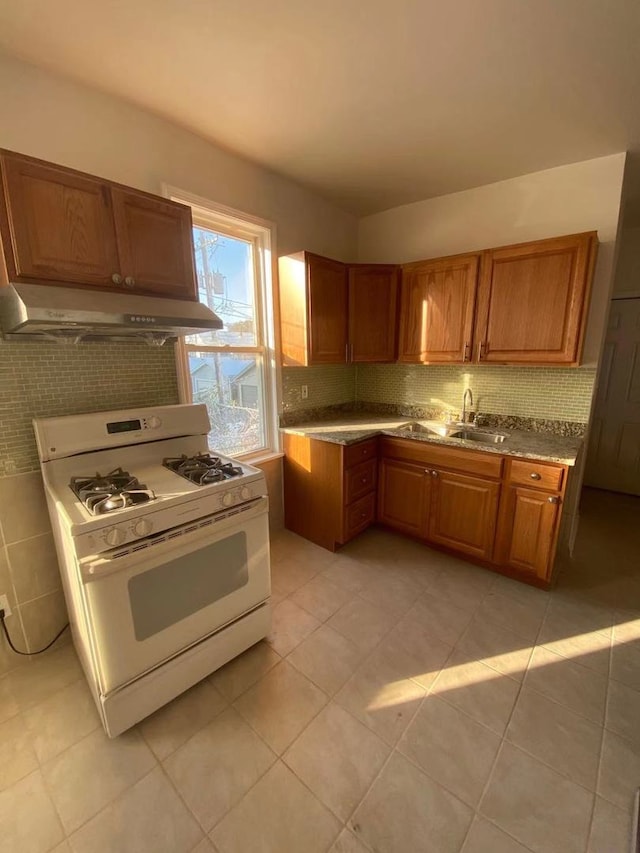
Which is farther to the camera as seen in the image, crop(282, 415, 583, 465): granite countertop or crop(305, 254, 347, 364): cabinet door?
crop(305, 254, 347, 364): cabinet door

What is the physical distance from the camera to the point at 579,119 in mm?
1827

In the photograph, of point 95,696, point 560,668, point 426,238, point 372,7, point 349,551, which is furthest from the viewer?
point 426,238

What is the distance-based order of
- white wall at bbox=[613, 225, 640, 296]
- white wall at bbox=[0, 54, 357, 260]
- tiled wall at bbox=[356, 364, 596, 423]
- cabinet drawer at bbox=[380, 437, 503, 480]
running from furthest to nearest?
white wall at bbox=[613, 225, 640, 296]
tiled wall at bbox=[356, 364, 596, 423]
cabinet drawer at bbox=[380, 437, 503, 480]
white wall at bbox=[0, 54, 357, 260]

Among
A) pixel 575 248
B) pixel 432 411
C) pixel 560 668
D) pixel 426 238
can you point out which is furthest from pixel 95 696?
pixel 426 238

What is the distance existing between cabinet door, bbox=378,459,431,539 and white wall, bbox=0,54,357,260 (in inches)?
71.1

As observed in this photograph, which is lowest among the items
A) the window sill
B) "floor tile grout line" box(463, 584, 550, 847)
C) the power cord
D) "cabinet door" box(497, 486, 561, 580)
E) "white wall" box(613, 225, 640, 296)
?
"floor tile grout line" box(463, 584, 550, 847)

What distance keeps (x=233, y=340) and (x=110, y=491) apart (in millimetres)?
1351

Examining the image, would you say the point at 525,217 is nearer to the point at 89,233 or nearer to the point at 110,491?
the point at 89,233

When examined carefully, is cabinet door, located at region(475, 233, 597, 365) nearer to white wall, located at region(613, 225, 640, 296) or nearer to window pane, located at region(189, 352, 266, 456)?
window pane, located at region(189, 352, 266, 456)

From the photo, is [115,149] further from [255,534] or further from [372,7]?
[255,534]

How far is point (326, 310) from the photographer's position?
2.65 meters

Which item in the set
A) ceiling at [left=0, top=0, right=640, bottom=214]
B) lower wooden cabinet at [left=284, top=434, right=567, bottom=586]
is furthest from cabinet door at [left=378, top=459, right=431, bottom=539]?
ceiling at [left=0, top=0, right=640, bottom=214]

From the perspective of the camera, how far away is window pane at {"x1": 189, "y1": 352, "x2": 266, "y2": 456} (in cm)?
232

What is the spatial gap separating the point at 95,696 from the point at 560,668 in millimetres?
2044
